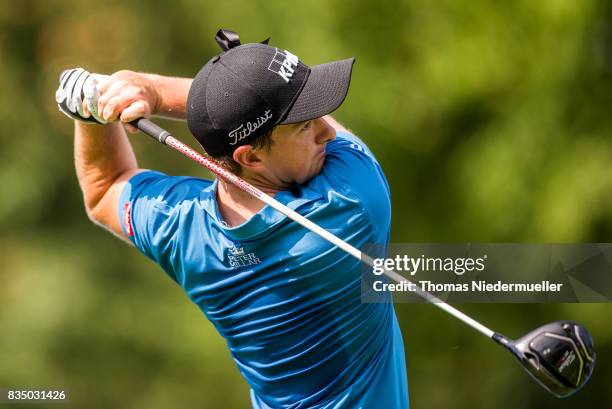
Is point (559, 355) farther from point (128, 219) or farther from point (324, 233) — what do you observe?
point (128, 219)

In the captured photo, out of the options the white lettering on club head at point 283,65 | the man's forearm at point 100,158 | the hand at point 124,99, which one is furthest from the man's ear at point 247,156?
the man's forearm at point 100,158

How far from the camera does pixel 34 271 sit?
9750mm

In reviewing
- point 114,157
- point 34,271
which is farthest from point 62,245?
point 114,157

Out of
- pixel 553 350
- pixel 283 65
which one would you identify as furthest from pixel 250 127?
pixel 553 350

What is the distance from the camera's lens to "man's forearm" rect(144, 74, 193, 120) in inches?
141

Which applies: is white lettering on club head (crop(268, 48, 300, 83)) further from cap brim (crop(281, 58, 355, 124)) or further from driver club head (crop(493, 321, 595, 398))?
driver club head (crop(493, 321, 595, 398))

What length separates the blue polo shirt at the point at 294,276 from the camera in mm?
3131

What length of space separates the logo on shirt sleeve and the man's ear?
586 millimetres

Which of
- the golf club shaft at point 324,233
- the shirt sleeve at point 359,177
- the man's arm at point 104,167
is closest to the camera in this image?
the golf club shaft at point 324,233

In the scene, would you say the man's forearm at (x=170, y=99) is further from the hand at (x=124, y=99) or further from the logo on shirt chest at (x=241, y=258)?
the logo on shirt chest at (x=241, y=258)

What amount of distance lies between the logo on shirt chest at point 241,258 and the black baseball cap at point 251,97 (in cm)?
31

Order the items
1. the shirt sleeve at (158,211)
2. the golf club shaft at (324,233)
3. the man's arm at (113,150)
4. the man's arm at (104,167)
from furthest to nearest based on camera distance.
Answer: the man's arm at (104,167) → the man's arm at (113,150) → the shirt sleeve at (158,211) → the golf club shaft at (324,233)

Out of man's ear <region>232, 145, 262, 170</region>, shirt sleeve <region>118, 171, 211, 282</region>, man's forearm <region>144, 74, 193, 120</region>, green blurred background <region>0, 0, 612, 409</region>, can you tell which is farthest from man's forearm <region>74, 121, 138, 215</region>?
green blurred background <region>0, 0, 612, 409</region>

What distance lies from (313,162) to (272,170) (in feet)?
0.42
